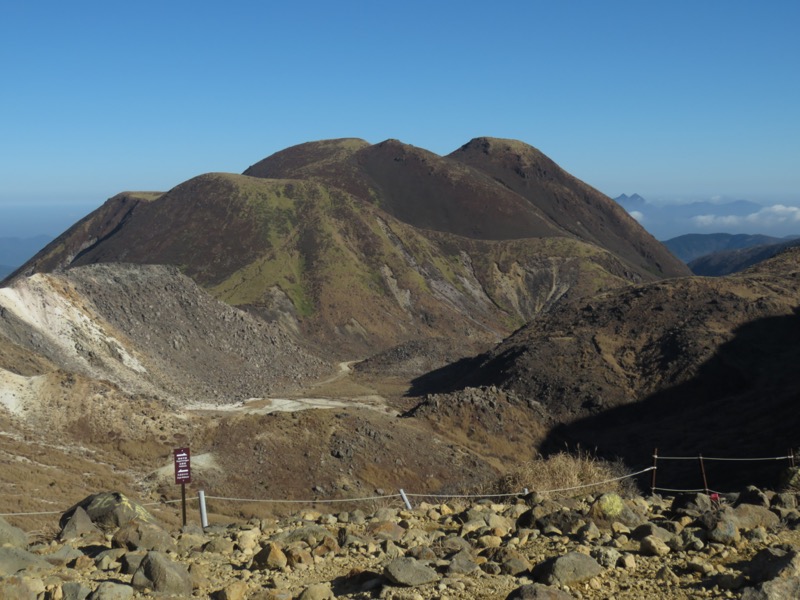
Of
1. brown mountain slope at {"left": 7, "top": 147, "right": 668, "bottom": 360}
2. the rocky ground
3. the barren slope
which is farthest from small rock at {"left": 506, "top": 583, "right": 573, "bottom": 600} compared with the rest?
brown mountain slope at {"left": 7, "top": 147, "right": 668, "bottom": 360}

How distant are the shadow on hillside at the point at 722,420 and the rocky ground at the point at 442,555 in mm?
16445

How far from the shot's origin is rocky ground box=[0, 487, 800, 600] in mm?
8945

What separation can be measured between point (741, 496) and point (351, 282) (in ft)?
246

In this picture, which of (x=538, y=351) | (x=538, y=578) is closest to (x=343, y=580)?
(x=538, y=578)

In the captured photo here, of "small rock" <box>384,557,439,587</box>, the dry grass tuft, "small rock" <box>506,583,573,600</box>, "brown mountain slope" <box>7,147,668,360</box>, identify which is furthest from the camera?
"brown mountain slope" <box>7,147,668,360</box>

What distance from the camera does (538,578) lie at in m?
9.21

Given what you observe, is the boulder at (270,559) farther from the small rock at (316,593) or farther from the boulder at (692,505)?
the boulder at (692,505)

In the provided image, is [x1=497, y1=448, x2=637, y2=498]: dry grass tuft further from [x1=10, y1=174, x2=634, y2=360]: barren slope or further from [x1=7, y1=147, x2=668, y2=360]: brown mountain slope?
[x1=7, y1=147, x2=668, y2=360]: brown mountain slope

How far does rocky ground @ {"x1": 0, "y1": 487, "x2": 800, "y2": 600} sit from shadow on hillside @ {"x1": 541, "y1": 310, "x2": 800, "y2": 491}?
16.4 metres

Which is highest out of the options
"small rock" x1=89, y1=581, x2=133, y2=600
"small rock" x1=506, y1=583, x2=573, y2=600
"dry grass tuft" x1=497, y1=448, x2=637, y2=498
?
"small rock" x1=506, y1=583, x2=573, y2=600

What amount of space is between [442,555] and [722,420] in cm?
3454

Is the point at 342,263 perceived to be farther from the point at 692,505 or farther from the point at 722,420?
the point at 692,505

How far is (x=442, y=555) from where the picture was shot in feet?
34.3

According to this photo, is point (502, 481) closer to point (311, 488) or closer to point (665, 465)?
point (311, 488)
